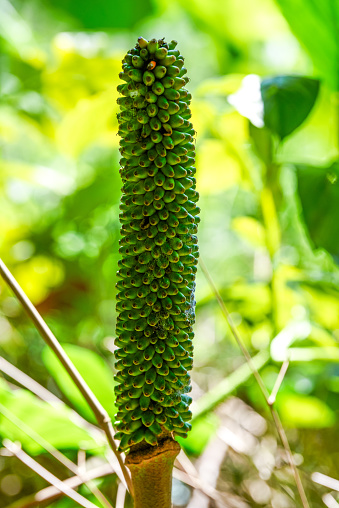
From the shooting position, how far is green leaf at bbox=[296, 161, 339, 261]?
61 cm

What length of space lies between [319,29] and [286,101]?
18cm

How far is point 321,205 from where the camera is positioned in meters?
0.61

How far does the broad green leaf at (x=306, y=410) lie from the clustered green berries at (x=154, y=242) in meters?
0.50

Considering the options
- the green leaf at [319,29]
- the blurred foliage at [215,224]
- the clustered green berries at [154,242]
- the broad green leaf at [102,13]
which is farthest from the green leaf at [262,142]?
the broad green leaf at [102,13]

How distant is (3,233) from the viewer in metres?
→ 1.11

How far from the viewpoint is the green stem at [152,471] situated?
1.30ft

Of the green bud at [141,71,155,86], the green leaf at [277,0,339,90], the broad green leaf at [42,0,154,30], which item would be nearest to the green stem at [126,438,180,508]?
the green bud at [141,71,155,86]

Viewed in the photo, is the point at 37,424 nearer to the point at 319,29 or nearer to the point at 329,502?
the point at 329,502

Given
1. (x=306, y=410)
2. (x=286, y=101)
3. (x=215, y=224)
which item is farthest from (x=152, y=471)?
(x=215, y=224)

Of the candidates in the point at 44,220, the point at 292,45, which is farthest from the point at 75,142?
the point at 292,45

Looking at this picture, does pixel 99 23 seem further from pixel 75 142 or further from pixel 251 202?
pixel 251 202

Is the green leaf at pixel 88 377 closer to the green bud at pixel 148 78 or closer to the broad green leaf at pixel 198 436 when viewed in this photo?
the broad green leaf at pixel 198 436

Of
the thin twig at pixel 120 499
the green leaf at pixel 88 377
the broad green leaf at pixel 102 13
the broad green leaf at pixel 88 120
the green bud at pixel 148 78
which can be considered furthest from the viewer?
the broad green leaf at pixel 102 13

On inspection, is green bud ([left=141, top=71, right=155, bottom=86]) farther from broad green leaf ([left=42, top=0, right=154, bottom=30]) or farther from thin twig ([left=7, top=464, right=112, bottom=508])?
broad green leaf ([left=42, top=0, right=154, bottom=30])
